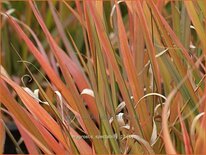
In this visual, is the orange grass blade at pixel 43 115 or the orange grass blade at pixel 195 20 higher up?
the orange grass blade at pixel 195 20

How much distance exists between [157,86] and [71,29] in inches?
37.7

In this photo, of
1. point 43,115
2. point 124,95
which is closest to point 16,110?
point 43,115

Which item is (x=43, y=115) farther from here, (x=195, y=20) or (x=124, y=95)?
(x=195, y=20)

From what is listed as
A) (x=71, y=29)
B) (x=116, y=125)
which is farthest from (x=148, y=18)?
(x=71, y=29)

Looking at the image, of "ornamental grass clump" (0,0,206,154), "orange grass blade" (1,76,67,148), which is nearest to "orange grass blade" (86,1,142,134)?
"ornamental grass clump" (0,0,206,154)

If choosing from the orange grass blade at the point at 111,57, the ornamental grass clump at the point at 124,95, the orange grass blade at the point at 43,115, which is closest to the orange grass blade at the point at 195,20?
the ornamental grass clump at the point at 124,95

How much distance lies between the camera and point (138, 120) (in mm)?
928

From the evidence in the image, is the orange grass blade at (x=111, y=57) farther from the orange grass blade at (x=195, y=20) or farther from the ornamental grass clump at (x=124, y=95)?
the orange grass blade at (x=195, y=20)

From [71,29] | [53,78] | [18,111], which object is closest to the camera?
[18,111]

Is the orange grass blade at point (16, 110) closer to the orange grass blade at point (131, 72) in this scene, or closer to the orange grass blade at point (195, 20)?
the orange grass blade at point (131, 72)

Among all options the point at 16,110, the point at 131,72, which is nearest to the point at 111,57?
the point at 131,72

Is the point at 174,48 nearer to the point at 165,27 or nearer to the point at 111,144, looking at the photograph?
the point at 165,27

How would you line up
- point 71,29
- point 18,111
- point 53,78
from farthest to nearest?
point 71,29, point 53,78, point 18,111

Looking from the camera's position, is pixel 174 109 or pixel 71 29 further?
pixel 71 29
